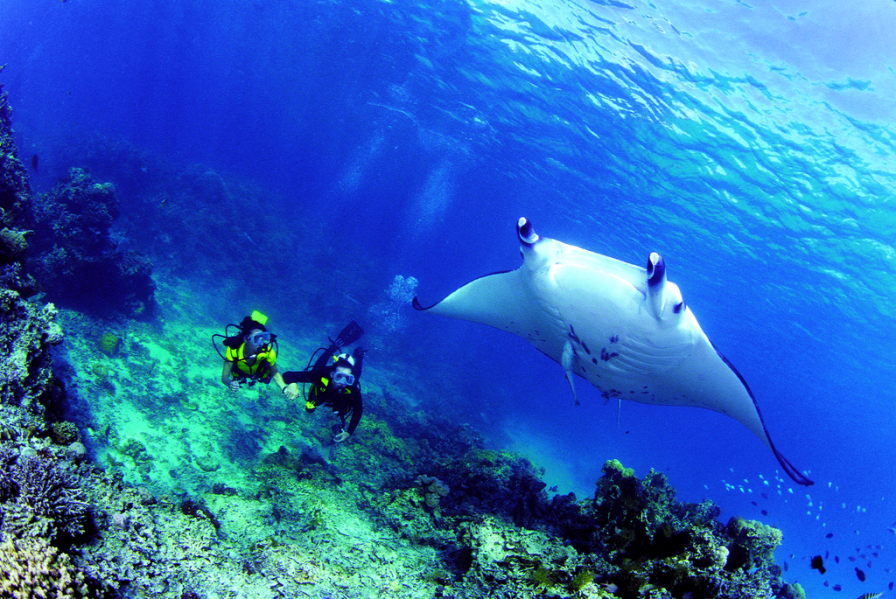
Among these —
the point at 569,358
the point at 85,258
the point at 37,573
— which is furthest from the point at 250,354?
the point at 85,258

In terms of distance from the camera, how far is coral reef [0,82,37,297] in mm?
4399

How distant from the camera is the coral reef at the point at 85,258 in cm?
881

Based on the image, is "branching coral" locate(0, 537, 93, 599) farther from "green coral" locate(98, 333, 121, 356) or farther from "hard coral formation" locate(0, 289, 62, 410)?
"green coral" locate(98, 333, 121, 356)

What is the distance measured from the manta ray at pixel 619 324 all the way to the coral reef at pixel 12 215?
16.5 feet

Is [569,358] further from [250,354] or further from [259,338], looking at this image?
[250,354]

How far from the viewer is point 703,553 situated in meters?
2.42

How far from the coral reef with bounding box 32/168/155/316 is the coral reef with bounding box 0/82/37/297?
2.43 metres

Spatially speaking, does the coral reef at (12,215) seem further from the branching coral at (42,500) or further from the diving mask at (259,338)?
the branching coral at (42,500)

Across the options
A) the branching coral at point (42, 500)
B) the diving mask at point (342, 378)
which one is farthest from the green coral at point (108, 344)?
the branching coral at point (42, 500)

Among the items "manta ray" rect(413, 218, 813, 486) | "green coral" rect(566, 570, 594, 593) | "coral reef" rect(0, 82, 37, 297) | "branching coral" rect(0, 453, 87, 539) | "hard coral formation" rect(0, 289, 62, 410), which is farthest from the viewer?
"coral reef" rect(0, 82, 37, 297)

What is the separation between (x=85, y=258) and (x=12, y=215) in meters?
3.98

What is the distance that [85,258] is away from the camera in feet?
30.3

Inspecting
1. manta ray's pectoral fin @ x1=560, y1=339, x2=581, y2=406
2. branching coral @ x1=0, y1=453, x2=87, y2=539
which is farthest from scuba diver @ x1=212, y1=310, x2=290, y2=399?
manta ray's pectoral fin @ x1=560, y1=339, x2=581, y2=406

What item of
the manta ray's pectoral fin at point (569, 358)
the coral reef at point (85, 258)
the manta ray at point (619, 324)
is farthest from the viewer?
the coral reef at point (85, 258)
